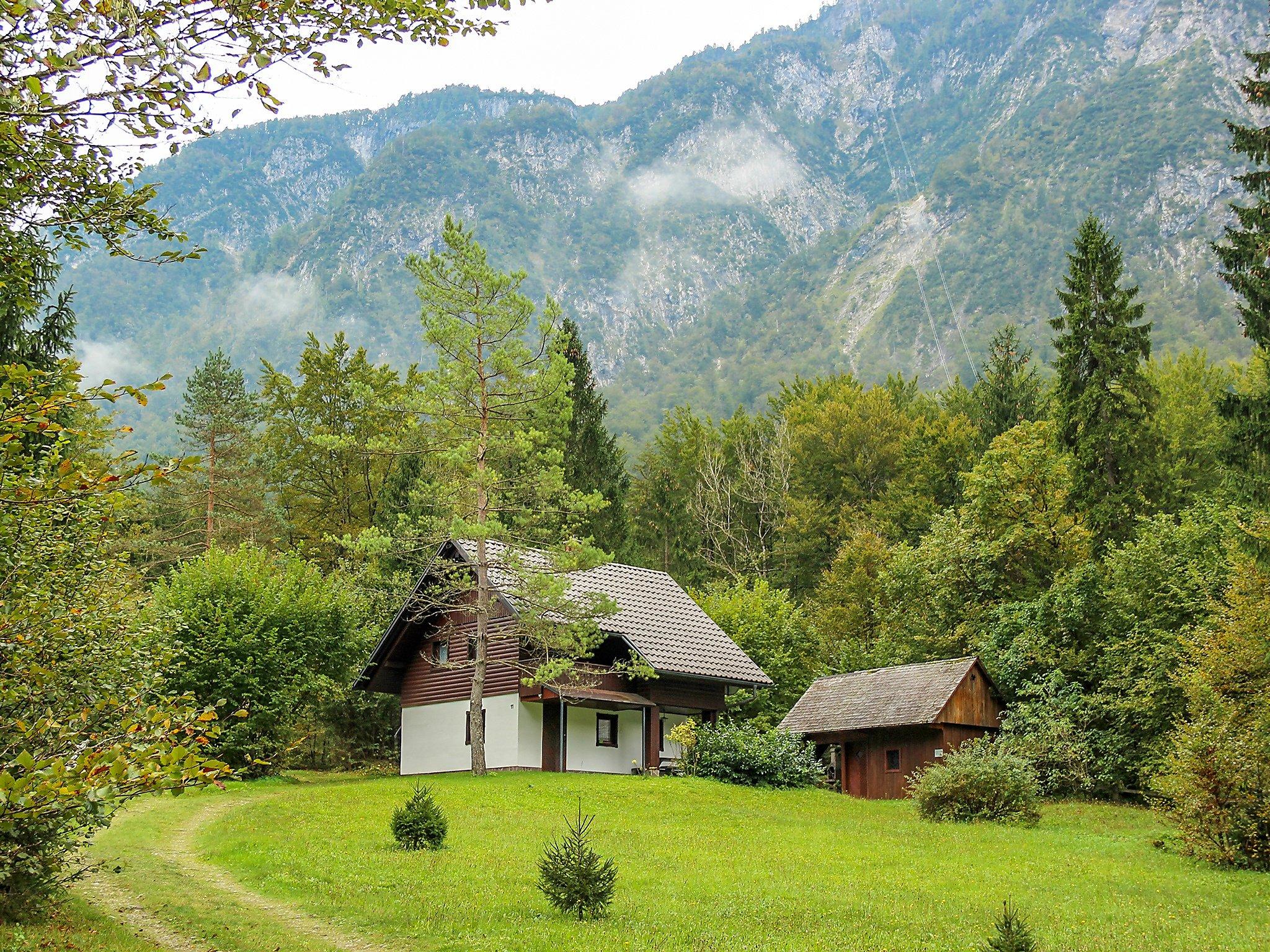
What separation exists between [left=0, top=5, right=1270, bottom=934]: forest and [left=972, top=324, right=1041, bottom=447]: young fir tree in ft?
0.53

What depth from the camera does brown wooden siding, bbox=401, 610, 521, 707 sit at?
35.3 meters

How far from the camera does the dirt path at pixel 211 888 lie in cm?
1270

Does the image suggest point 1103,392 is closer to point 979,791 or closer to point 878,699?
point 878,699

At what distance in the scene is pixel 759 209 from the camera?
162m

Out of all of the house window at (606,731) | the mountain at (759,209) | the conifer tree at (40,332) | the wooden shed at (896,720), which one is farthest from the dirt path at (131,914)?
the mountain at (759,209)

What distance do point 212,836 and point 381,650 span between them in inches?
657

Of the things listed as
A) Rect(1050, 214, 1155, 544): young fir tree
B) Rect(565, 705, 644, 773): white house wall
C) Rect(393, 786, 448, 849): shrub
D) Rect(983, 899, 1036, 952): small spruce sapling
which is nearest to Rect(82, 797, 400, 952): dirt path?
Rect(393, 786, 448, 849): shrub

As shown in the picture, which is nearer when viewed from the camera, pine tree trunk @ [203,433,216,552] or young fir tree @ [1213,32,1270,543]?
young fir tree @ [1213,32,1270,543]

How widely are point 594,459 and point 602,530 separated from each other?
5268 mm

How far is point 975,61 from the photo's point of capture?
18150 cm

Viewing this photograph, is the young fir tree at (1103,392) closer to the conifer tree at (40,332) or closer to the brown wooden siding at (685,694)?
the brown wooden siding at (685,694)

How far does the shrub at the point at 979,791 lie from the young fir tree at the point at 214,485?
34154 mm

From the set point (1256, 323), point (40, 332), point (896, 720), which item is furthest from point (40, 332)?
point (1256, 323)

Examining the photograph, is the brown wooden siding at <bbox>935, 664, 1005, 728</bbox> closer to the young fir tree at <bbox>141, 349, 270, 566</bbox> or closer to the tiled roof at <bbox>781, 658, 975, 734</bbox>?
the tiled roof at <bbox>781, 658, 975, 734</bbox>
